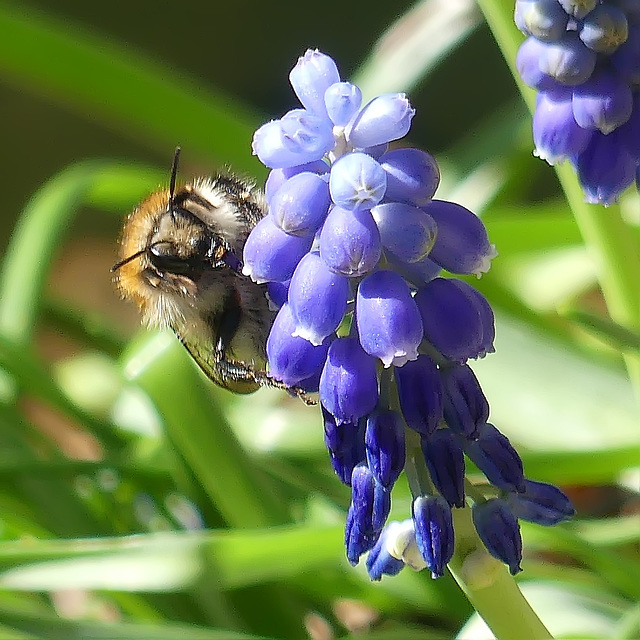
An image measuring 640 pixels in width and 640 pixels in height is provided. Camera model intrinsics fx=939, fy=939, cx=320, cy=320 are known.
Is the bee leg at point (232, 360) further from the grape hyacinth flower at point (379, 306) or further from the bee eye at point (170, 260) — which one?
the grape hyacinth flower at point (379, 306)

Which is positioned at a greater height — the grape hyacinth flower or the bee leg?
the bee leg

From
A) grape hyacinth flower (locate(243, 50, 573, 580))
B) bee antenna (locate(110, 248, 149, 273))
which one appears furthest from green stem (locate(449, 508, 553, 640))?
bee antenna (locate(110, 248, 149, 273))

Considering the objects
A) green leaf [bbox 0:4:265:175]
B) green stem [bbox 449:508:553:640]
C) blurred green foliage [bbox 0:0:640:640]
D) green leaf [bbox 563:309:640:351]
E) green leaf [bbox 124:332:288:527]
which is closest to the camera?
green stem [bbox 449:508:553:640]

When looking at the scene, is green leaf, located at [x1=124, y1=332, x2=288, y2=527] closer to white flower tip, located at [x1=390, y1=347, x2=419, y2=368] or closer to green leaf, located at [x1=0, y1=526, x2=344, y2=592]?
green leaf, located at [x1=0, y1=526, x2=344, y2=592]

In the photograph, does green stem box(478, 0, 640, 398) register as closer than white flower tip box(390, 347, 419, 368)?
No

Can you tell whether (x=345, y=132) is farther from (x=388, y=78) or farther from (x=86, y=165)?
(x=86, y=165)

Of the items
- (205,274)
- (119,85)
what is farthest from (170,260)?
(119,85)

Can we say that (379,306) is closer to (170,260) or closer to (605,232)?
(170,260)

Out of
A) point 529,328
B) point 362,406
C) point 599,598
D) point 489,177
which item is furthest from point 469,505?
point 489,177
